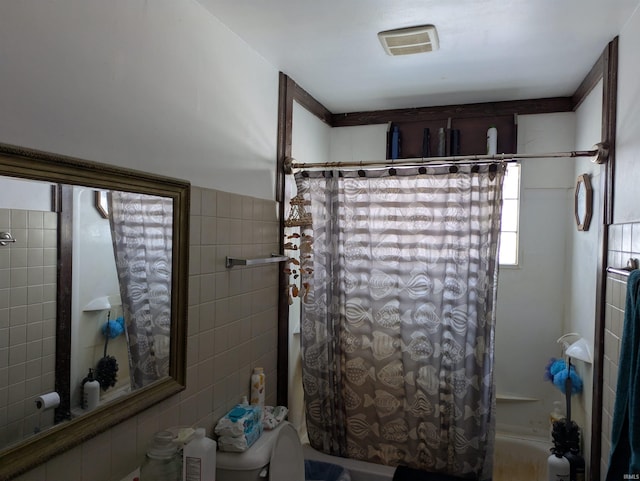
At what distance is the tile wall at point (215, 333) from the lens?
1.33 m

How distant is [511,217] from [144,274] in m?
2.52

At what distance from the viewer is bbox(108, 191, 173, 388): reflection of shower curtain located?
1.39 m

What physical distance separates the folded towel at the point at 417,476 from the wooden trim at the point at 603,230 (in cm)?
70

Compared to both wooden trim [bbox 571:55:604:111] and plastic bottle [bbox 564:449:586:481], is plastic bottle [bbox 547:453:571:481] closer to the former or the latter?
plastic bottle [bbox 564:449:586:481]

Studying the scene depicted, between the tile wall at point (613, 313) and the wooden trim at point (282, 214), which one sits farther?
the wooden trim at point (282, 214)

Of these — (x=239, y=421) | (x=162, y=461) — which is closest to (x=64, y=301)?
(x=162, y=461)

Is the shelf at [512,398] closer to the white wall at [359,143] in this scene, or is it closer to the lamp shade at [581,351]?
the lamp shade at [581,351]

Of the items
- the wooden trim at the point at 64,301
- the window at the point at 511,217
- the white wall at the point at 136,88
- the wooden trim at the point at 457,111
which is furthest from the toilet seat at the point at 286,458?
the wooden trim at the point at 457,111

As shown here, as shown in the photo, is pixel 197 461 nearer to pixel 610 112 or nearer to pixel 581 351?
pixel 581 351

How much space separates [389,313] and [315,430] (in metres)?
0.86

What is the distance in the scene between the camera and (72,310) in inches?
48.0

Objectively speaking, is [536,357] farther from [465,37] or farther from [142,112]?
[142,112]

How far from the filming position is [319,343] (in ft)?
8.00

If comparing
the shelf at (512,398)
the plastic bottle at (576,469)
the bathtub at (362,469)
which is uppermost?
the shelf at (512,398)
